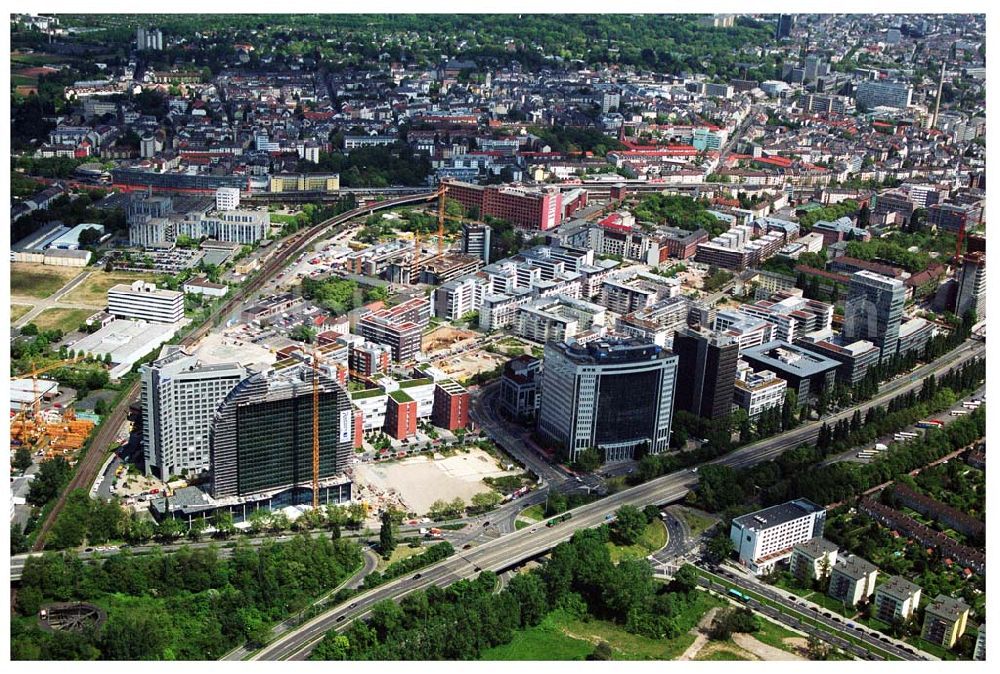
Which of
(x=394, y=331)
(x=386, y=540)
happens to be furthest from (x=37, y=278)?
(x=386, y=540)

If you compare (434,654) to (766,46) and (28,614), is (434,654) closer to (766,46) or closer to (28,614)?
(28,614)

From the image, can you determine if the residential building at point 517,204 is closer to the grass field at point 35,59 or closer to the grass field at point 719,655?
the grass field at point 719,655

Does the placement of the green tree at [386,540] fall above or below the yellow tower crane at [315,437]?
below

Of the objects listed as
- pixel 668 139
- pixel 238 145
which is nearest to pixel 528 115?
pixel 668 139

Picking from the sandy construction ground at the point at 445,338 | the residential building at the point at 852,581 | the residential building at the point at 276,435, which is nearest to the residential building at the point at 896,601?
the residential building at the point at 852,581

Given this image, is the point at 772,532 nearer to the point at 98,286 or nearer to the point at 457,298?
the point at 457,298
